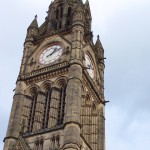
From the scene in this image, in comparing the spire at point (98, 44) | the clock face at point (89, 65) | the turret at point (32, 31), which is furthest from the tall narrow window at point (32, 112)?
the spire at point (98, 44)

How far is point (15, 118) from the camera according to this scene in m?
34.8

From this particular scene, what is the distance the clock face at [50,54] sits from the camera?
38812 mm

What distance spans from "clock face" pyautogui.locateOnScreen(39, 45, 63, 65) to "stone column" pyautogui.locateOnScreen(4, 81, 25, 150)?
10.2 feet

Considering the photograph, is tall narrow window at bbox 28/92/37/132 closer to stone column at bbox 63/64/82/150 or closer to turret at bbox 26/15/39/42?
stone column at bbox 63/64/82/150

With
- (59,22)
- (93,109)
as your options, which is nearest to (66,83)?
(93,109)

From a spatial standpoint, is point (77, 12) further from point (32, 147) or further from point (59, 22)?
point (32, 147)

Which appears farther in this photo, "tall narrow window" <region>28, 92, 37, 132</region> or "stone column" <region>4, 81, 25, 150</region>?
"tall narrow window" <region>28, 92, 37, 132</region>

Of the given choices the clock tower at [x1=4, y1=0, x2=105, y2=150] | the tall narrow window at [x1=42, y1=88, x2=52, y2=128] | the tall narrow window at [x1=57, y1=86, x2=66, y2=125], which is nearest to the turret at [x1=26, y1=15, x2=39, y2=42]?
the clock tower at [x1=4, y1=0, x2=105, y2=150]

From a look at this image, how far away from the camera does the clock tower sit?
107 ft

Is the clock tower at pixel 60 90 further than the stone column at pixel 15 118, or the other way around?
the stone column at pixel 15 118

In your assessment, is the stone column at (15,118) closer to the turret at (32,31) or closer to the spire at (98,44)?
the turret at (32,31)

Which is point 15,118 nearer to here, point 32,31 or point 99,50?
point 32,31

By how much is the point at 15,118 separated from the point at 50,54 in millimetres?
7327

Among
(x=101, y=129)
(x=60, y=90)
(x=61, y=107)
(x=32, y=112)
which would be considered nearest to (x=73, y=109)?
(x=61, y=107)
